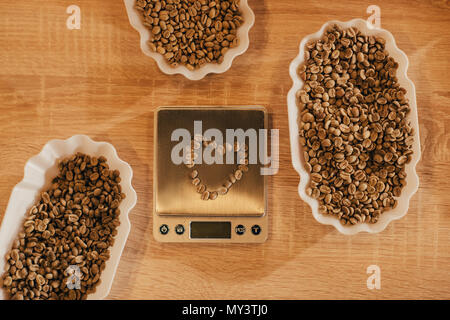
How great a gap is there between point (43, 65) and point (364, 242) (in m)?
0.84

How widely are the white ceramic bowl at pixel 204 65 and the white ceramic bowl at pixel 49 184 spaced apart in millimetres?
215

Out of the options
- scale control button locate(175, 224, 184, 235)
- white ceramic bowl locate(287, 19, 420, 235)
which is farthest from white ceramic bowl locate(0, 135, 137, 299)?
white ceramic bowl locate(287, 19, 420, 235)

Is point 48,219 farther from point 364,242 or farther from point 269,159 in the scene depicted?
point 364,242

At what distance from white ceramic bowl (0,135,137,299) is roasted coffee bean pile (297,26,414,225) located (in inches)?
15.0

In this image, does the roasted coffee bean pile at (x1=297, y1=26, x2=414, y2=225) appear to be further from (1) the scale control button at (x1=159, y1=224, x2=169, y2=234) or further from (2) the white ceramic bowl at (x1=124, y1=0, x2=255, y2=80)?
(1) the scale control button at (x1=159, y1=224, x2=169, y2=234)

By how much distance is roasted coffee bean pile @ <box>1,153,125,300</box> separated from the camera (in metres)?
0.76

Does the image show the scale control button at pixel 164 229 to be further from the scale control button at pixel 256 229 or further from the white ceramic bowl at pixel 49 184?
the scale control button at pixel 256 229

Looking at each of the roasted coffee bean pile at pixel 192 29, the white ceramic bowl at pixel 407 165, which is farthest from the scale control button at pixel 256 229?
the roasted coffee bean pile at pixel 192 29

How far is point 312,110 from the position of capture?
79 centimetres

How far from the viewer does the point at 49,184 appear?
0.82 m

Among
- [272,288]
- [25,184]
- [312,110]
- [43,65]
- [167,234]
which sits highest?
[43,65]

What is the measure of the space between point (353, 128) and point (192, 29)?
15.8 inches
